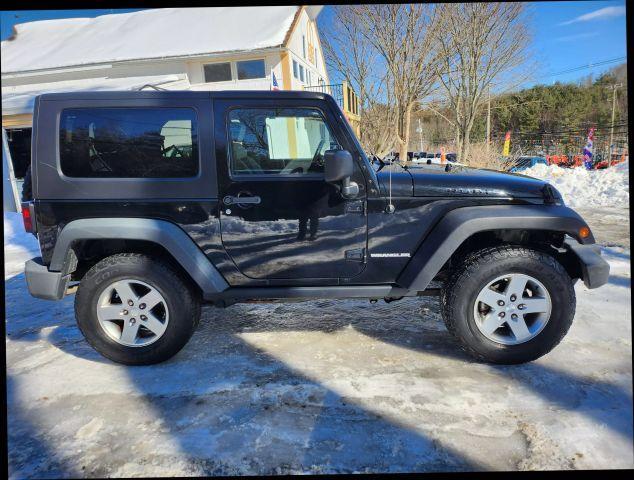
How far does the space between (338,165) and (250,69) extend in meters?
13.2

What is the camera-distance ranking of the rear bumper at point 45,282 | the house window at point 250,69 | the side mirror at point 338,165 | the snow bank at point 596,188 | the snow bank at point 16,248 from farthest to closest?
1. the house window at point 250,69
2. the snow bank at point 596,188
3. the snow bank at point 16,248
4. the rear bumper at point 45,282
5. the side mirror at point 338,165

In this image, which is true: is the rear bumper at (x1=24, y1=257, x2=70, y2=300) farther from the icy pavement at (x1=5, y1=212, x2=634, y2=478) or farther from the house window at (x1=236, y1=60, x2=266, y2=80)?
the house window at (x1=236, y1=60, x2=266, y2=80)

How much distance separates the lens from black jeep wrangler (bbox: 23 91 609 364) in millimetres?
2826

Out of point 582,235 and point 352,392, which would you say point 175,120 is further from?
point 582,235

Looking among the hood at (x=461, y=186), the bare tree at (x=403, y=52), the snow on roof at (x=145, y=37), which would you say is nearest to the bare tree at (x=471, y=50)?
the bare tree at (x=403, y=52)

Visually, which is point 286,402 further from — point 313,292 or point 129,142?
point 129,142

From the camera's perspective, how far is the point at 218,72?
47.2ft

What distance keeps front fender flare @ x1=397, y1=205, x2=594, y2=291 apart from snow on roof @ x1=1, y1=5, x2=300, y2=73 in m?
12.8

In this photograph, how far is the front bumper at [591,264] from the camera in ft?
9.25

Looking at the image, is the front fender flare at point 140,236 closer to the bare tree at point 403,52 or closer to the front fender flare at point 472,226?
the front fender flare at point 472,226

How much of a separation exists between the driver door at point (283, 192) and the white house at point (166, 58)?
10.4m

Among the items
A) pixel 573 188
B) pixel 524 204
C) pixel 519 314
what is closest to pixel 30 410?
pixel 519 314

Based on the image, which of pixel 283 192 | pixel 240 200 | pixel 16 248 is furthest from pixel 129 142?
pixel 16 248

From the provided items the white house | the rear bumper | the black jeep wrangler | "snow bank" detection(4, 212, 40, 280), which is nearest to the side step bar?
the black jeep wrangler
